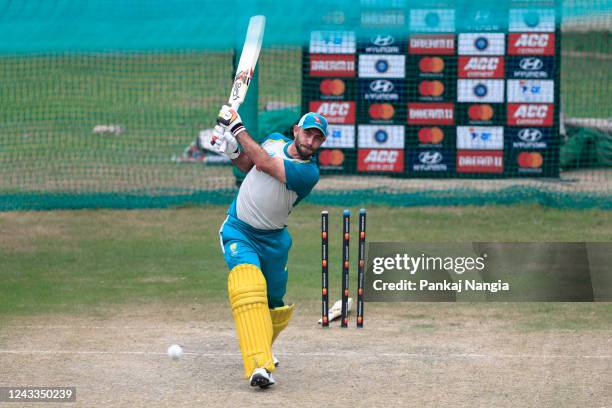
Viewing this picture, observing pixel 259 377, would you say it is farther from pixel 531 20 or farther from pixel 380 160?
pixel 531 20

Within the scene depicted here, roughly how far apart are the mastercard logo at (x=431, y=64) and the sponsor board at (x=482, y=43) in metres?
0.37

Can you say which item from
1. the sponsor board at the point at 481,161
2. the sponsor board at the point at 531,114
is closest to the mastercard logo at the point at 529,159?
the sponsor board at the point at 481,161

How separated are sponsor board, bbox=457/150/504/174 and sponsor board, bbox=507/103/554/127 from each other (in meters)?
0.60

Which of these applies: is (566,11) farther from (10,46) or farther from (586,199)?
(10,46)

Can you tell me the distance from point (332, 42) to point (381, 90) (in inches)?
43.7

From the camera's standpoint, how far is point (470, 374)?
28.3 feet

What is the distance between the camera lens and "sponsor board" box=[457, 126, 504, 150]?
17.3m

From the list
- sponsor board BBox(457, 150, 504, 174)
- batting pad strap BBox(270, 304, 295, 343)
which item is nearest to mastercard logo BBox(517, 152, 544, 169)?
sponsor board BBox(457, 150, 504, 174)

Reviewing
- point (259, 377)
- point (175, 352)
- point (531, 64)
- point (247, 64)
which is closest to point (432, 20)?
A: point (531, 64)

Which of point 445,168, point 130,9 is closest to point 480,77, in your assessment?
point 445,168

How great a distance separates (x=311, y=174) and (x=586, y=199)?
9531 mm

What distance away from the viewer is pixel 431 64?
686 inches

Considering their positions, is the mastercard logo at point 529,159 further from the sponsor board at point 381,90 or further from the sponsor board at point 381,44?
the sponsor board at point 381,44

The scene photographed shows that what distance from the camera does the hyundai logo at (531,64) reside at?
17172 millimetres
